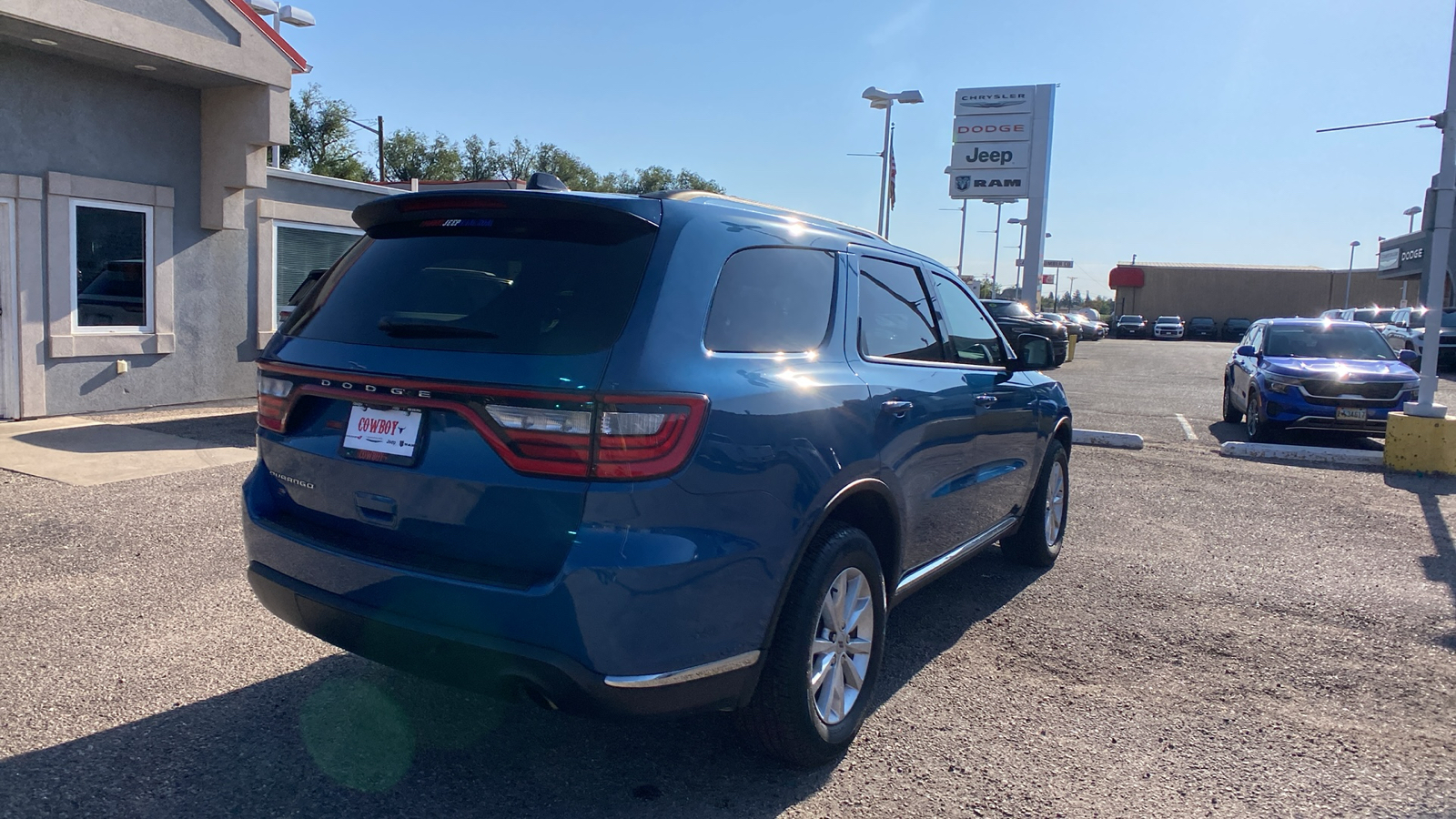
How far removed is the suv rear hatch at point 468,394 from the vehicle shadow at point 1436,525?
174 inches

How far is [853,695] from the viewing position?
3445 mm

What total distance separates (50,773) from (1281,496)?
8511mm

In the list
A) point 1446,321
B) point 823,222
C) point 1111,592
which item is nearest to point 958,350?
point 823,222

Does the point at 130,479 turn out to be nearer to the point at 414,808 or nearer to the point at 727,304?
the point at 414,808

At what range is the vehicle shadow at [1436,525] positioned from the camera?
5.91 m

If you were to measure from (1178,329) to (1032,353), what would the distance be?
58.7 m

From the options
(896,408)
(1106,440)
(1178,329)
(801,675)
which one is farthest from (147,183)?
(1178,329)

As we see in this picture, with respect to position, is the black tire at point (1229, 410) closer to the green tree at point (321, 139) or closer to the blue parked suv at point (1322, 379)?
the blue parked suv at point (1322, 379)

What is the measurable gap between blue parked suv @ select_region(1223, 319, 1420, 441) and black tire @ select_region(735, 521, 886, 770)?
979 cm

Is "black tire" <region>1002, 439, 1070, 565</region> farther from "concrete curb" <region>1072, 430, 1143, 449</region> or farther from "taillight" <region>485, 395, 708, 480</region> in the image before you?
"concrete curb" <region>1072, 430, 1143, 449</region>

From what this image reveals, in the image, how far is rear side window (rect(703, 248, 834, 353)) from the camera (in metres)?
2.98

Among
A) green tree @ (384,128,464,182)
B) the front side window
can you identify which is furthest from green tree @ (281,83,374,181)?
the front side window

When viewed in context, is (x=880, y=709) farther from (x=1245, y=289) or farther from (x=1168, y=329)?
(x=1245, y=289)

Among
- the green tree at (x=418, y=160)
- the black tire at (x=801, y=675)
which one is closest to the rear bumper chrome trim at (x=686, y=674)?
the black tire at (x=801, y=675)
